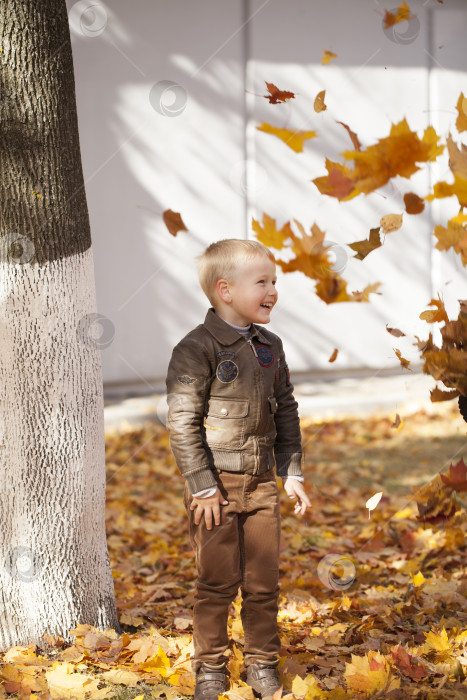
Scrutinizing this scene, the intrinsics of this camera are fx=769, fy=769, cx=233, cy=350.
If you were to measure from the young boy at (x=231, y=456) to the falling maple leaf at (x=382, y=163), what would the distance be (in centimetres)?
81

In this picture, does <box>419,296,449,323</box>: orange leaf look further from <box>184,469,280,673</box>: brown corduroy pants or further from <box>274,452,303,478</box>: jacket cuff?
<box>184,469,280,673</box>: brown corduroy pants

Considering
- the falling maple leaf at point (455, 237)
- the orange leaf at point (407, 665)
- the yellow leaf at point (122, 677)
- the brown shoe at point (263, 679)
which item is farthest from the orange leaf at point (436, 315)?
the yellow leaf at point (122, 677)

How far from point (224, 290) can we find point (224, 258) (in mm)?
106

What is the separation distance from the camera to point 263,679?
2537 millimetres

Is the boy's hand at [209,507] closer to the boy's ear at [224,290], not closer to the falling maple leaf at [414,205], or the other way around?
the boy's ear at [224,290]

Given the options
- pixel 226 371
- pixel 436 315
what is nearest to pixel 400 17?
pixel 436 315

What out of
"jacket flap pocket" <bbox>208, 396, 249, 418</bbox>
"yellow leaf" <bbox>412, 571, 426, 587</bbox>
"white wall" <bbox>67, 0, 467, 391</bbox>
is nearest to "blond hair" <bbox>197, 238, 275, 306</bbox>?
"jacket flap pocket" <bbox>208, 396, 249, 418</bbox>

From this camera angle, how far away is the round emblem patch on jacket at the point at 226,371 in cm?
249

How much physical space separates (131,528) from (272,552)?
2.20 metres

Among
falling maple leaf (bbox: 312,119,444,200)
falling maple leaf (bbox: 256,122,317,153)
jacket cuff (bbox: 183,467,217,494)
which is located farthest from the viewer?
falling maple leaf (bbox: 256,122,317,153)

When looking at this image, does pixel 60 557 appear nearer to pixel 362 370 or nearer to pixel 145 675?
pixel 145 675

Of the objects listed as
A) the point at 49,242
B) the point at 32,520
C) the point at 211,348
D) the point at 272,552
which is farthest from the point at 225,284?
the point at 32,520

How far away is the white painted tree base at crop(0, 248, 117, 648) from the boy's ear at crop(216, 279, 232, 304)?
59 centimetres

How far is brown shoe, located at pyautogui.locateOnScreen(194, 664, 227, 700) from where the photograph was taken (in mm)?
2484
